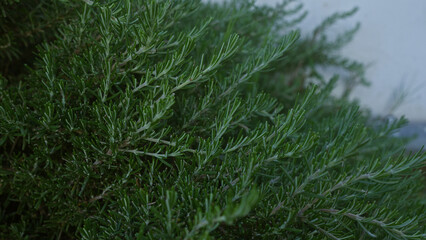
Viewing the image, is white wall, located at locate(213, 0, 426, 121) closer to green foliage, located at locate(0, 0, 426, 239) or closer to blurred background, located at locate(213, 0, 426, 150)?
blurred background, located at locate(213, 0, 426, 150)

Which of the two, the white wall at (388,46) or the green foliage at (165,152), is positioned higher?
the white wall at (388,46)

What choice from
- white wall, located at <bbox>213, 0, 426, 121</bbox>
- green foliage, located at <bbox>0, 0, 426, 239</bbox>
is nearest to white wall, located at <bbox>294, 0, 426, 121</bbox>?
white wall, located at <bbox>213, 0, 426, 121</bbox>

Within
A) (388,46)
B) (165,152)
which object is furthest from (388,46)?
(165,152)

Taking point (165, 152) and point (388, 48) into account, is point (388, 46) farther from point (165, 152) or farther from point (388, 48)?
point (165, 152)

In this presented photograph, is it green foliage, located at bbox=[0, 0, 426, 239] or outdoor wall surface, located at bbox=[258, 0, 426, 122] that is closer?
green foliage, located at bbox=[0, 0, 426, 239]

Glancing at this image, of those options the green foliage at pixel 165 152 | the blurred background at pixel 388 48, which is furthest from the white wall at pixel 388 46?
the green foliage at pixel 165 152

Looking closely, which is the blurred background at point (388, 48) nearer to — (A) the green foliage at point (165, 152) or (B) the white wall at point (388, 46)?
(B) the white wall at point (388, 46)

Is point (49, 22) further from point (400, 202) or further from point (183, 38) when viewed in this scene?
point (400, 202)

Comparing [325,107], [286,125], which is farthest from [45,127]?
[325,107]

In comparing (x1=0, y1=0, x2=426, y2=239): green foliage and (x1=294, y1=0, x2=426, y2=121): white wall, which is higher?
(x1=294, y1=0, x2=426, y2=121): white wall

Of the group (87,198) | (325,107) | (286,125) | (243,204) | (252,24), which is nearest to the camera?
(243,204)

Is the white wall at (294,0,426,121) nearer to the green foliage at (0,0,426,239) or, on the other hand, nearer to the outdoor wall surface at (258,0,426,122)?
the outdoor wall surface at (258,0,426,122)
